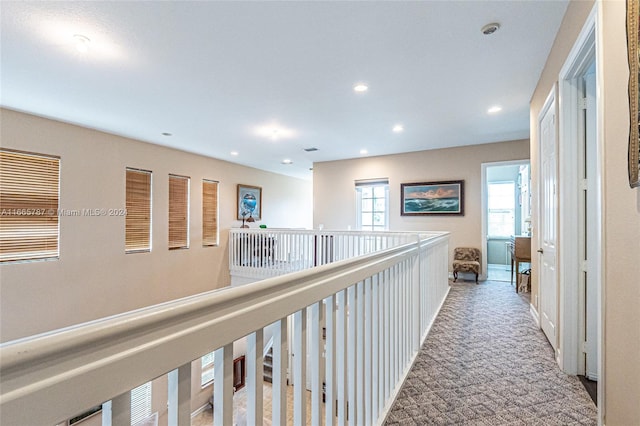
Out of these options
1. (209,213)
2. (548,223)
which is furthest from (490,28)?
(209,213)

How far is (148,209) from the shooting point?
5586 mm

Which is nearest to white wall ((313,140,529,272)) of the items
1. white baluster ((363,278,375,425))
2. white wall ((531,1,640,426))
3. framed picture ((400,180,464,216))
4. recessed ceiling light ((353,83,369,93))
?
framed picture ((400,180,464,216))

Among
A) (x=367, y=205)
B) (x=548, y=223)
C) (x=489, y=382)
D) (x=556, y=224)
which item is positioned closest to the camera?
Result: (x=489, y=382)

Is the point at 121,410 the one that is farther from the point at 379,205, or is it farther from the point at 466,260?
the point at 379,205

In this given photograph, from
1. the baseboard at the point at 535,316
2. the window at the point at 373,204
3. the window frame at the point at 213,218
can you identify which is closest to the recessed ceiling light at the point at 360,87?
the baseboard at the point at 535,316

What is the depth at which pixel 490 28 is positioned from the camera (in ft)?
7.80

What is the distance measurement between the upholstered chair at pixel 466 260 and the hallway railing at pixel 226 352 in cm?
430

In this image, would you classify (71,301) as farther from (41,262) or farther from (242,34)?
(242,34)

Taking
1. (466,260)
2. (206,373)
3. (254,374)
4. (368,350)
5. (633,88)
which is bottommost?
(206,373)

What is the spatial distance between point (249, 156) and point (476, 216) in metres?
4.95

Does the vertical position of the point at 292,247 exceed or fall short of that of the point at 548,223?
it falls short

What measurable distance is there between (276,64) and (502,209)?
7.43 m

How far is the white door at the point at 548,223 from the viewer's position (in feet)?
8.00

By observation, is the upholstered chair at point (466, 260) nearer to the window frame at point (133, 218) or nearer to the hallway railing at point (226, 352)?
the hallway railing at point (226, 352)
